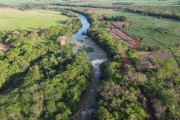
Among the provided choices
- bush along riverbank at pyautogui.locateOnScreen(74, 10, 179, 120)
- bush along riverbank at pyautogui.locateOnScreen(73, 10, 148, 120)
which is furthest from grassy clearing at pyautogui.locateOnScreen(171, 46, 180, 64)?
bush along riverbank at pyautogui.locateOnScreen(73, 10, 148, 120)

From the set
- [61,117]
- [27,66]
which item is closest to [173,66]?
[61,117]

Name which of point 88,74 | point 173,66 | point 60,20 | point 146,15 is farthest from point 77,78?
point 146,15

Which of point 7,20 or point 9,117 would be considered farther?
point 7,20

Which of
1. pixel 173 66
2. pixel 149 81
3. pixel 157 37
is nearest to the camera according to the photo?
pixel 149 81

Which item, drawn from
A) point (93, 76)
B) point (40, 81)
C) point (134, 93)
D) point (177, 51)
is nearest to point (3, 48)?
point (40, 81)

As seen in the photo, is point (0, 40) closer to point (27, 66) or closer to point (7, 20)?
point (27, 66)

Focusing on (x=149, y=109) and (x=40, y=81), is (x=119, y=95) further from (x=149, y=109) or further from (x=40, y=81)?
(x=40, y=81)

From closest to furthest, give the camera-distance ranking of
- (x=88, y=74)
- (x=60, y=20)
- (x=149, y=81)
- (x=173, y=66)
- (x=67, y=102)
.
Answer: (x=67, y=102) < (x=149, y=81) < (x=88, y=74) < (x=173, y=66) < (x=60, y=20)
